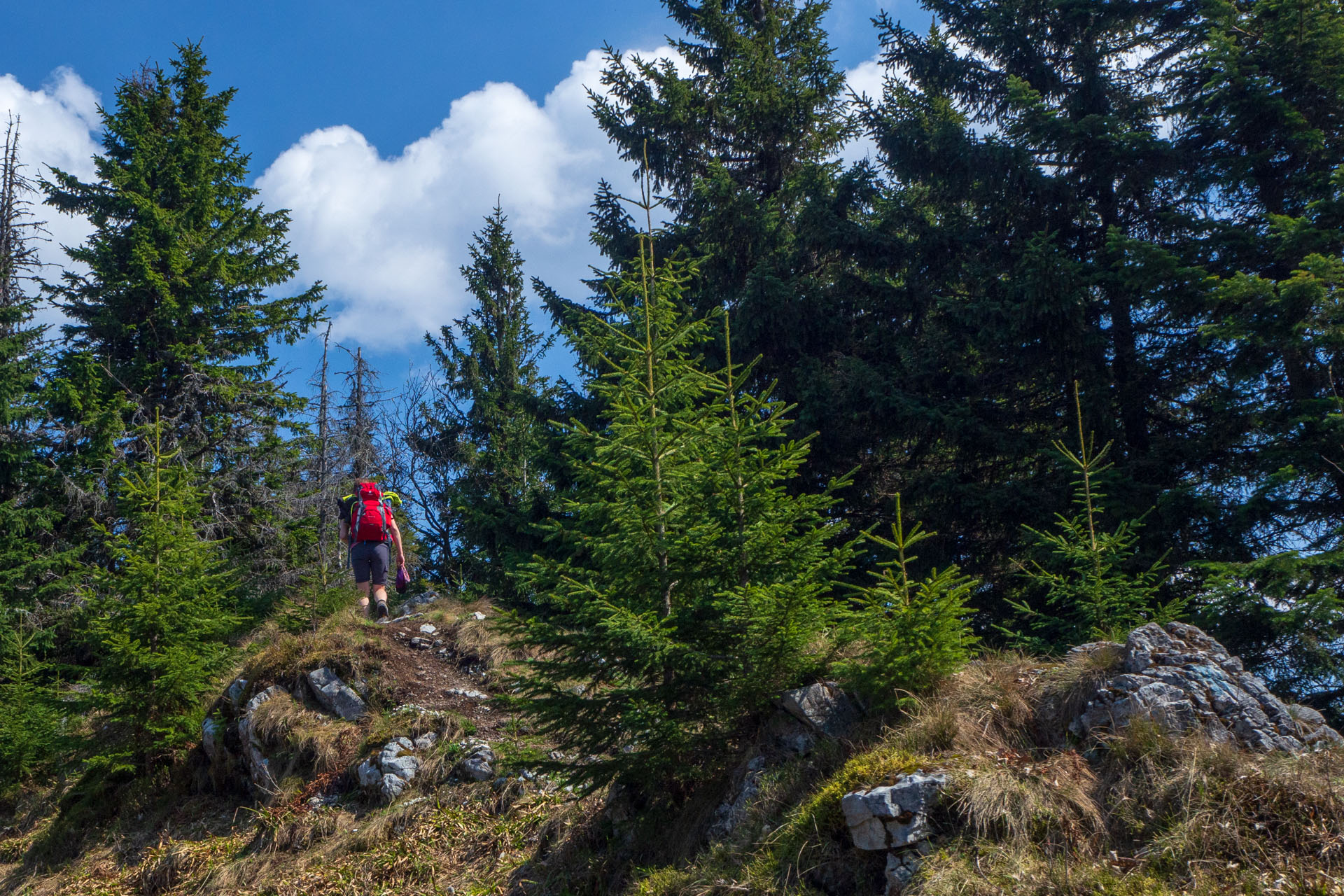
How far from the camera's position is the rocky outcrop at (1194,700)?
473 cm

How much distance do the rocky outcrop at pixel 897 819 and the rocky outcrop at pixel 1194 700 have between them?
120 cm

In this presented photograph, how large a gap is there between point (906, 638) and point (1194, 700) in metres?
1.72

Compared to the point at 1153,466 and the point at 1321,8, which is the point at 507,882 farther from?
the point at 1321,8

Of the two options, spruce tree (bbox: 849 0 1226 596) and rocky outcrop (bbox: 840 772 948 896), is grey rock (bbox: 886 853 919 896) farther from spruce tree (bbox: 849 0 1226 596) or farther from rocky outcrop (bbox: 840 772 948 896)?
spruce tree (bbox: 849 0 1226 596)

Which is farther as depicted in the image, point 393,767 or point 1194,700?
point 393,767

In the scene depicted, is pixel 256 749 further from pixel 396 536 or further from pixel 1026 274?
pixel 1026 274

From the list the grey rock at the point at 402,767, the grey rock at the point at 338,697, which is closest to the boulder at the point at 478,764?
the grey rock at the point at 402,767

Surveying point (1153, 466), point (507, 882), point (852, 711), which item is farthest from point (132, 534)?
point (1153, 466)

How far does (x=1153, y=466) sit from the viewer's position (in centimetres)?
1102

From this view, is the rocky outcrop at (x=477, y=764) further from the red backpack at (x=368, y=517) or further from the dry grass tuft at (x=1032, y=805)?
the dry grass tuft at (x=1032, y=805)

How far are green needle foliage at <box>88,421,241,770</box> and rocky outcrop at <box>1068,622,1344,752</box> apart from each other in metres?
9.87

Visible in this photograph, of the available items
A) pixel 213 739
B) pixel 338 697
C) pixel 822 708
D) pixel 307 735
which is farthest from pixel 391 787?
pixel 822 708

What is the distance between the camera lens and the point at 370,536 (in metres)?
10.4

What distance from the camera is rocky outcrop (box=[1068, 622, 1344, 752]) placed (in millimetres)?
4727
